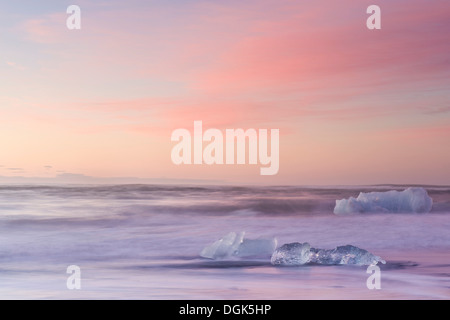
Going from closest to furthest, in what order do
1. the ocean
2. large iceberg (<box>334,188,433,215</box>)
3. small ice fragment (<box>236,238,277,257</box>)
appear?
the ocean, small ice fragment (<box>236,238,277,257</box>), large iceberg (<box>334,188,433,215</box>)

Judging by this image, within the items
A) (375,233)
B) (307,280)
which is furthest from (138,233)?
(375,233)

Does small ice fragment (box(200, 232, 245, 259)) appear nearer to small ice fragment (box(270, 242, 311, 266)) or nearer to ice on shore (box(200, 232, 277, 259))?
ice on shore (box(200, 232, 277, 259))

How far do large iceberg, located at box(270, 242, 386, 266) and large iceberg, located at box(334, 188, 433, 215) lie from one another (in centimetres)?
96

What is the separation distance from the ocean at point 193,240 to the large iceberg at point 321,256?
0.07 meters

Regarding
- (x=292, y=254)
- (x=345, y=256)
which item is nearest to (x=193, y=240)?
(x=292, y=254)

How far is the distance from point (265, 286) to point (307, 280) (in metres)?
0.39

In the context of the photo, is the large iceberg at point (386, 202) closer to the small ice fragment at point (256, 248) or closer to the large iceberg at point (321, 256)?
the large iceberg at point (321, 256)

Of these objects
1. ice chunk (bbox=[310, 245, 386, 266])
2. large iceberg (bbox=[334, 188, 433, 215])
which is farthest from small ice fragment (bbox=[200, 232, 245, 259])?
large iceberg (bbox=[334, 188, 433, 215])

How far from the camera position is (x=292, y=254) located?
613cm

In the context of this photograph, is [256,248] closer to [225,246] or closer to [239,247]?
[239,247]

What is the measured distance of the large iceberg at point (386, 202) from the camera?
7055 millimetres

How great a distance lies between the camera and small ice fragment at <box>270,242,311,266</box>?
20.0 ft

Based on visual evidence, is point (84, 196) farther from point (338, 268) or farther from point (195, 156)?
point (338, 268)

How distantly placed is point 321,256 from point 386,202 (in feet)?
4.53
